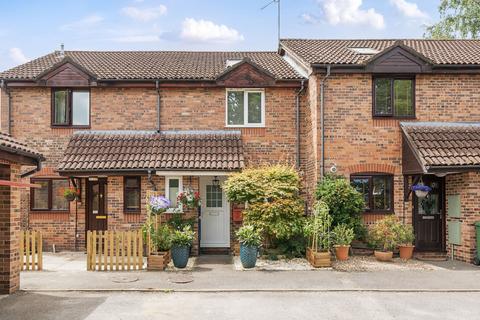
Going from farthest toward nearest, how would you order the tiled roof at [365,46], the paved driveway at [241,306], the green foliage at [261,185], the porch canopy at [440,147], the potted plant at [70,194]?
the potted plant at [70,194]
the tiled roof at [365,46]
the green foliage at [261,185]
the porch canopy at [440,147]
the paved driveway at [241,306]

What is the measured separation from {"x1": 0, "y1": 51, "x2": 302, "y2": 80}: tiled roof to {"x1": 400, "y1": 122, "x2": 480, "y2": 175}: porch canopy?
14.7 ft

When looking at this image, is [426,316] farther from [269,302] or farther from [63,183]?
[63,183]

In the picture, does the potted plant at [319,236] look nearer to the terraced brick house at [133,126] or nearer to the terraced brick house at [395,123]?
the terraced brick house at [395,123]

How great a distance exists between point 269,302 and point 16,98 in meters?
12.4

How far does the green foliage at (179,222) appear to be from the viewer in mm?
16258

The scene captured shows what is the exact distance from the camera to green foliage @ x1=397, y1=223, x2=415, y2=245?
15.2 metres

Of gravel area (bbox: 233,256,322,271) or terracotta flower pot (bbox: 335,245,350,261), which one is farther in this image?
terracotta flower pot (bbox: 335,245,350,261)

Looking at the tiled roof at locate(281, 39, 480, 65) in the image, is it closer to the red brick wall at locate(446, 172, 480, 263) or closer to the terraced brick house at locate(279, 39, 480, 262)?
the terraced brick house at locate(279, 39, 480, 262)

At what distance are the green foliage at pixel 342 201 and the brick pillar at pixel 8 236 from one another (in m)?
8.44

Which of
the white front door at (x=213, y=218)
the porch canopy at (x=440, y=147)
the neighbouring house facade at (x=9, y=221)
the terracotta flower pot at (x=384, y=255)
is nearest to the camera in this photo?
the neighbouring house facade at (x=9, y=221)

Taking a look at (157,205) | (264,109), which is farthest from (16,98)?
(264,109)

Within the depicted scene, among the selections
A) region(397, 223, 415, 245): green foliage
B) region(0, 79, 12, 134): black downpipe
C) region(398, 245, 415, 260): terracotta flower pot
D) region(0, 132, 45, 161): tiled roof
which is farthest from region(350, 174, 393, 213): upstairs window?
region(0, 79, 12, 134): black downpipe

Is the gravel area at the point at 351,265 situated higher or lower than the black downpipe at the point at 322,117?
lower

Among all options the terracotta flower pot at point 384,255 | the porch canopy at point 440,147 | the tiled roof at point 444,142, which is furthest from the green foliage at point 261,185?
the tiled roof at point 444,142
